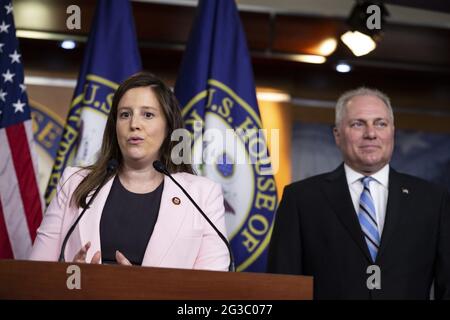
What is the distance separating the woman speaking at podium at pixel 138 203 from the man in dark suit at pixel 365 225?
0.43 meters

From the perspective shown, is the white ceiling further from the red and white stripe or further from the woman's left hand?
the woman's left hand

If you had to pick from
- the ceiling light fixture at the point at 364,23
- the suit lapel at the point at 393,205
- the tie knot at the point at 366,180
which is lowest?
the suit lapel at the point at 393,205

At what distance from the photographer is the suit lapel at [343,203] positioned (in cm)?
273

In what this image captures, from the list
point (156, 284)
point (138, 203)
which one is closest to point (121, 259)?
point (138, 203)

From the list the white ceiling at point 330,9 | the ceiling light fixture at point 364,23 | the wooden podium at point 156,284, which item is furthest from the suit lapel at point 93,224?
the white ceiling at point 330,9

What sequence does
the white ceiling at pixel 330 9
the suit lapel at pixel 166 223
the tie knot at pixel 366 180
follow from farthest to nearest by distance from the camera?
the white ceiling at pixel 330 9 → the tie knot at pixel 366 180 → the suit lapel at pixel 166 223

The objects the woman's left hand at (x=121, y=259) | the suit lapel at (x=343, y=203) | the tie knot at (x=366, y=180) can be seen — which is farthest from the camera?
the tie knot at (x=366, y=180)

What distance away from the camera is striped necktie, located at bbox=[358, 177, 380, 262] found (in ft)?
8.96

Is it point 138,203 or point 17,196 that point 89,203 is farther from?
point 17,196

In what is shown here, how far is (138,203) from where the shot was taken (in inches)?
98.9

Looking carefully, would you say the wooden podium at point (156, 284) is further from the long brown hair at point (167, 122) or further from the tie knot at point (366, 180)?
the tie knot at point (366, 180)

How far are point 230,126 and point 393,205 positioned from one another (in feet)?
3.75

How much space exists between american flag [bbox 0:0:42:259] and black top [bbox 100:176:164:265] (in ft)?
3.57
